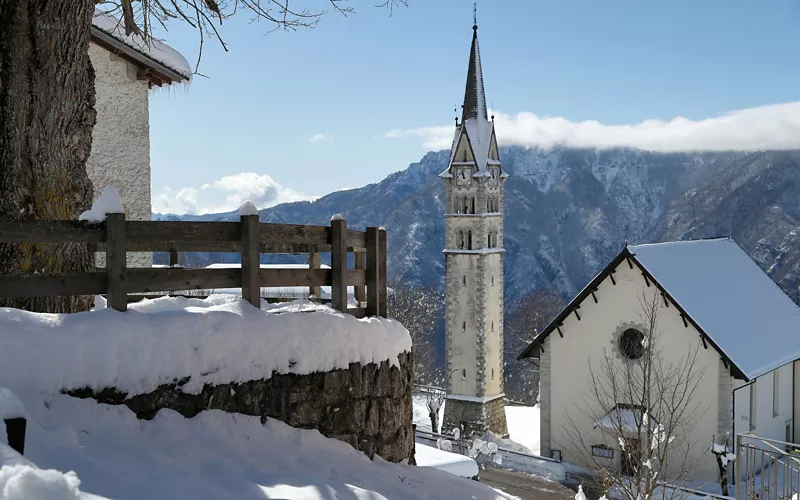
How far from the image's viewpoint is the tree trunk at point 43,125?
6121mm

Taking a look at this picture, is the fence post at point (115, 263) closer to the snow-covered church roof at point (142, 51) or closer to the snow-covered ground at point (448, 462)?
the snow-covered church roof at point (142, 51)

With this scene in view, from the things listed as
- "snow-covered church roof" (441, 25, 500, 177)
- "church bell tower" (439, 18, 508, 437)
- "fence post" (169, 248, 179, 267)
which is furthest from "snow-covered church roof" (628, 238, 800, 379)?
"snow-covered church roof" (441, 25, 500, 177)

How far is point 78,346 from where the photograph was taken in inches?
195

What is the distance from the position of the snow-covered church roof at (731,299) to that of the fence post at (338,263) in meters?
17.5

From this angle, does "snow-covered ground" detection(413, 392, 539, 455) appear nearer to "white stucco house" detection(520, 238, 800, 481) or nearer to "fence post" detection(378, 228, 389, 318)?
"white stucco house" detection(520, 238, 800, 481)

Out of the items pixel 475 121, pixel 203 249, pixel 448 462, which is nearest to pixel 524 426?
pixel 475 121

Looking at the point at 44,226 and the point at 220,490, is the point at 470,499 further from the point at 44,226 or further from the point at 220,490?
the point at 44,226

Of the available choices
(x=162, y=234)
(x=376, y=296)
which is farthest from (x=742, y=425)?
(x=162, y=234)

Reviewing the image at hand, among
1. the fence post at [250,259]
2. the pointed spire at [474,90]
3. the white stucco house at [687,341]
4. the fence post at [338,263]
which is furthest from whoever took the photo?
the pointed spire at [474,90]

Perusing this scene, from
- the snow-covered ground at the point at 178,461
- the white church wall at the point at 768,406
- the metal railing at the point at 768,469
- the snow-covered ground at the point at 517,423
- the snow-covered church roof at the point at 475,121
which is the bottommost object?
the snow-covered ground at the point at 517,423

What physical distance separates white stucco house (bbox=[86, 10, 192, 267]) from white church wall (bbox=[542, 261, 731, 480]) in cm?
1544

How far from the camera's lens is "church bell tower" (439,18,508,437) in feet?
138

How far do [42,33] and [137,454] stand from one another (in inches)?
151

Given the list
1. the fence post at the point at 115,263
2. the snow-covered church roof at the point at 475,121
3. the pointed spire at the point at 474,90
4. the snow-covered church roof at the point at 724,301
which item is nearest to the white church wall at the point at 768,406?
the snow-covered church roof at the point at 724,301
